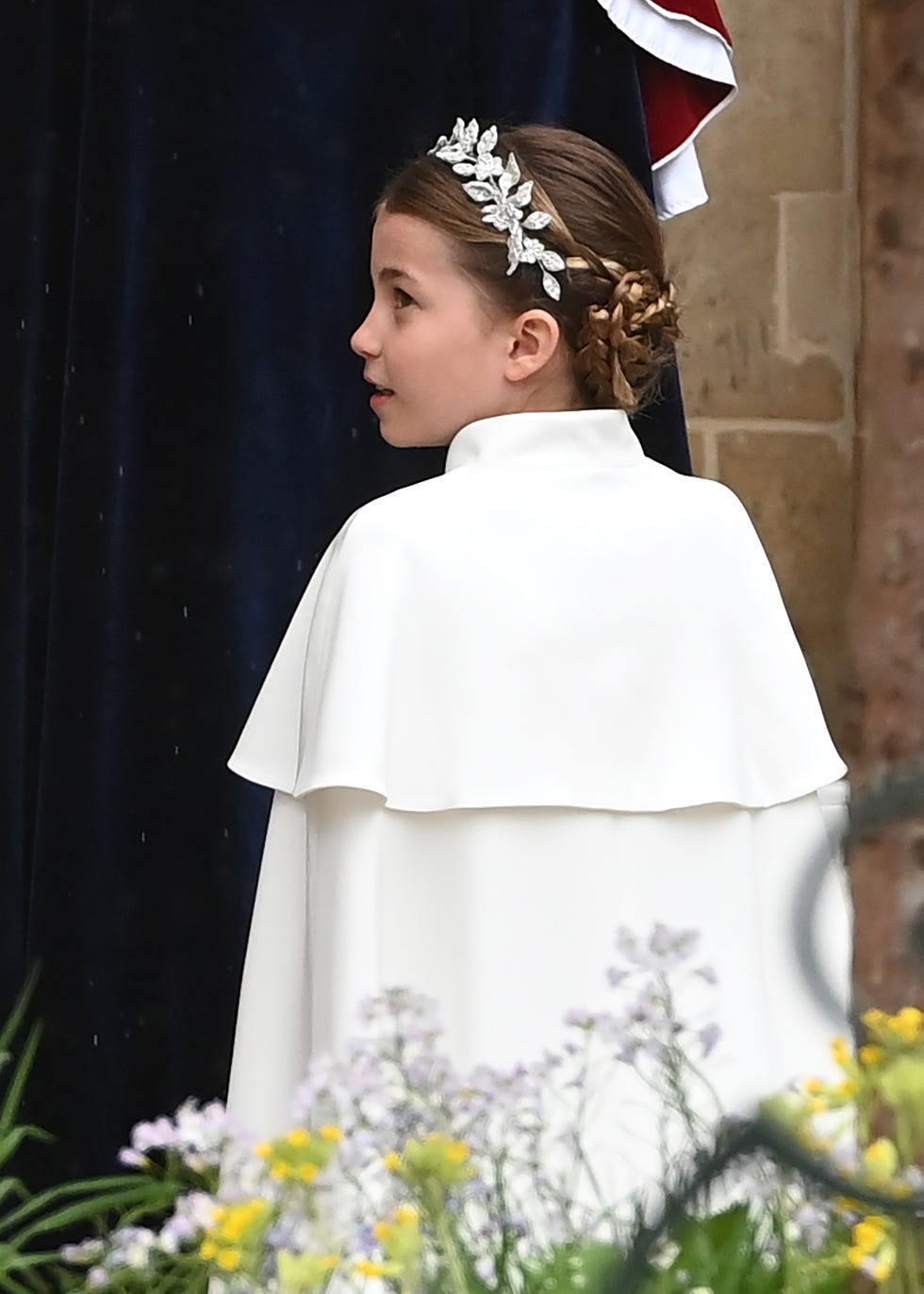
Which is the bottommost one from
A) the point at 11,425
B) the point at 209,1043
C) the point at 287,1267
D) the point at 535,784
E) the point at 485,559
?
the point at 209,1043

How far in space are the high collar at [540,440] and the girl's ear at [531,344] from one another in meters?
0.07

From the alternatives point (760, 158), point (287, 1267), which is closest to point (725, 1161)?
point (287, 1267)

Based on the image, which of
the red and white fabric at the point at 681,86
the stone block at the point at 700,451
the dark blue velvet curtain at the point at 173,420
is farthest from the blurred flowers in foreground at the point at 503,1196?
the stone block at the point at 700,451

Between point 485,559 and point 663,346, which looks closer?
point 485,559

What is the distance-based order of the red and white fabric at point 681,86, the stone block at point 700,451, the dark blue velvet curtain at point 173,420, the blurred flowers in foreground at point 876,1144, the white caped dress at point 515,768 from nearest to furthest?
the blurred flowers in foreground at point 876,1144 < the white caped dress at point 515,768 < the dark blue velvet curtain at point 173,420 < the red and white fabric at point 681,86 < the stone block at point 700,451

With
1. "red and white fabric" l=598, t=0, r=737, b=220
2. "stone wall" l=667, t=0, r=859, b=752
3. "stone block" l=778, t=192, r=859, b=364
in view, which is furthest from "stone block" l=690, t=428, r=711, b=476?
"red and white fabric" l=598, t=0, r=737, b=220

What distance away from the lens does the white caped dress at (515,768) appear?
1457 millimetres

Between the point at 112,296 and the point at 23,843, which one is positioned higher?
the point at 112,296

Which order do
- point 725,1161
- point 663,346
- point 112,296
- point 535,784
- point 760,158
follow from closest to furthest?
point 725,1161 < point 535,784 < point 663,346 < point 112,296 < point 760,158

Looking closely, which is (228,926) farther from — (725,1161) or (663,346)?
(725,1161)

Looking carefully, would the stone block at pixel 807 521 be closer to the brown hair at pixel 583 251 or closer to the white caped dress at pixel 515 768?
the brown hair at pixel 583 251

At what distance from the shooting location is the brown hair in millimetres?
1613

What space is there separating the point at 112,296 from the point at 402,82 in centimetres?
39

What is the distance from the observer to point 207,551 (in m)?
2.08
